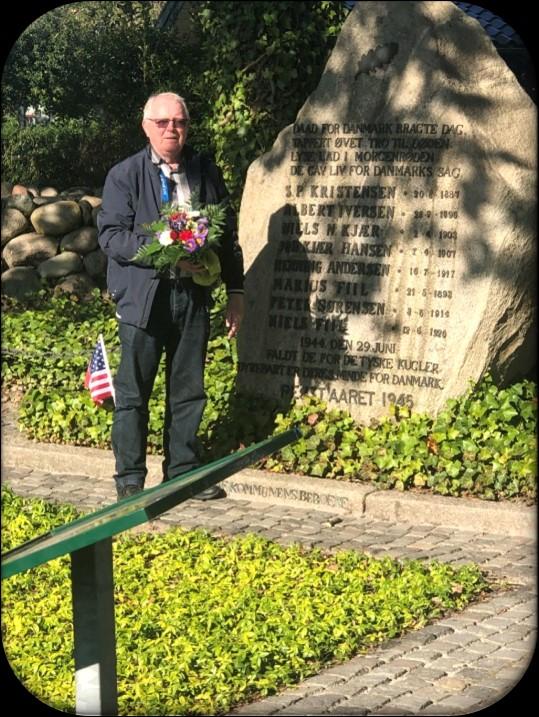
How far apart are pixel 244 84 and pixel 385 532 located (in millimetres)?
4462

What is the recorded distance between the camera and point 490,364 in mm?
7465

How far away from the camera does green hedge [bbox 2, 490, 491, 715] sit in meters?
4.34

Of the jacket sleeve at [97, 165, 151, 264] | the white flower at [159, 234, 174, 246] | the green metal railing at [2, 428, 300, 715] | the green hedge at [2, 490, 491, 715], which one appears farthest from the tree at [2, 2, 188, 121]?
the green metal railing at [2, 428, 300, 715]

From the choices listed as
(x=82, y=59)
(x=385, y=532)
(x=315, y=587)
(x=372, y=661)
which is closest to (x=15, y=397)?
(x=82, y=59)

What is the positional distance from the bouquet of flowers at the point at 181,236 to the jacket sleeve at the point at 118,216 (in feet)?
0.51

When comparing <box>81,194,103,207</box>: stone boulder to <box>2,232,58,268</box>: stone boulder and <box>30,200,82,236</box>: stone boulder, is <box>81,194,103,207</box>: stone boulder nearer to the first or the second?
<box>30,200,82,236</box>: stone boulder

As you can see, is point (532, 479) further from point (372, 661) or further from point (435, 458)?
point (372, 661)

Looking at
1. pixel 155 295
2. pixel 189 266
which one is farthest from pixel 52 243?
pixel 189 266

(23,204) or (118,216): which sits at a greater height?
(23,204)

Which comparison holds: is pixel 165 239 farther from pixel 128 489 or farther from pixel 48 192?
pixel 48 192

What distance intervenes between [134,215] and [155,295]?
1.47ft

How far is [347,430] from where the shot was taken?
7500 mm

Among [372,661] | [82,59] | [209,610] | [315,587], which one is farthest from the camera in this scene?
[82,59]

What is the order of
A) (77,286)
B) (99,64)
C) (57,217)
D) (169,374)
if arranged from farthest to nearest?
(57,217) → (77,286) → (99,64) → (169,374)
